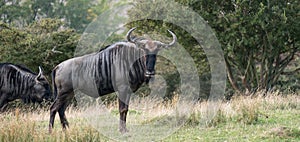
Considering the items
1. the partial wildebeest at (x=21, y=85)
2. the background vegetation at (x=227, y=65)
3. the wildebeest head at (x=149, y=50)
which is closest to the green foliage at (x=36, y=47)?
the background vegetation at (x=227, y=65)

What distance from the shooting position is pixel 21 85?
12508mm

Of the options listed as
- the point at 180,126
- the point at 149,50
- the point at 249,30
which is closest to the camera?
the point at 149,50

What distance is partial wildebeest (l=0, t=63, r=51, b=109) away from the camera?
40.4ft

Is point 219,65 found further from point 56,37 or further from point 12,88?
point 12,88

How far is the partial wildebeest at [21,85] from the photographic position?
485 inches

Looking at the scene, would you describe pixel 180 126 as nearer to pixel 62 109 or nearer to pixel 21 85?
pixel 62 109

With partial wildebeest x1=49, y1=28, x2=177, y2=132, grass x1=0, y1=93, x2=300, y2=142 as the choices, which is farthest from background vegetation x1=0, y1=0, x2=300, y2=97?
partial wildebeest x1=49, y1=28, x2=177, y2=132

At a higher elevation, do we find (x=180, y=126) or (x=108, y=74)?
(x=108, y=74)

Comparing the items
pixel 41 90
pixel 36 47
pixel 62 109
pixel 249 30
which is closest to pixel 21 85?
pixel 41 90

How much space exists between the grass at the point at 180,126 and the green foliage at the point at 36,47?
37.2 feet

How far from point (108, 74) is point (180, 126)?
1.80 metres

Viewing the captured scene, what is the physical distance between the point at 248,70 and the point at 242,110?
12.5 meters

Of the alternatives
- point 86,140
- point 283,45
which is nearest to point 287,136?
point 86,140

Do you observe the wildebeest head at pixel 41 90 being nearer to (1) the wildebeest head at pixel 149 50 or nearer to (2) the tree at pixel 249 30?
(1) the wildebeest head at pixel 149 50
